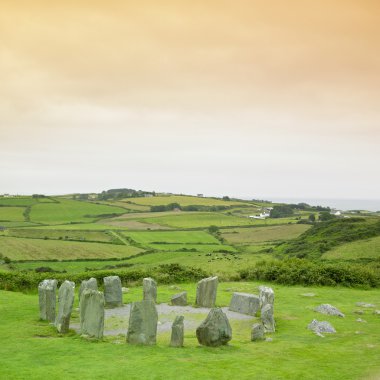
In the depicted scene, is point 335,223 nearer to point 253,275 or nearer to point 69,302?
point 253,275

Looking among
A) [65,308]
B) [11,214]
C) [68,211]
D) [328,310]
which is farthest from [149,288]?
[68,211]

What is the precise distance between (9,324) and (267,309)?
13196 mm

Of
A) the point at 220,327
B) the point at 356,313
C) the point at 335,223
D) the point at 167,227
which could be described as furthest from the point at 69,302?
the point at 167,227

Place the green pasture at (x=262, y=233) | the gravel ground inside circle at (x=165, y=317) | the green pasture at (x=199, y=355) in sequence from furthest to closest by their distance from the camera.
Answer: the green pasture at (x=262, y=233)
the gravel ground inside circle at (x=165, y=317)
the green pasture at (x=199, y=355)

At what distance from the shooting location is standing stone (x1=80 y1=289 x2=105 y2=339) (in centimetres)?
2086

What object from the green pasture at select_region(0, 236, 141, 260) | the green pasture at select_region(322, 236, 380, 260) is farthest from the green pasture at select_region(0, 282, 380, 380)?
the green pasture at select_region(0, 236, 141, 260)

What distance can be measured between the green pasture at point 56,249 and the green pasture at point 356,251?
30.8 metres

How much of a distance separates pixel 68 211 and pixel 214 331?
367 ft

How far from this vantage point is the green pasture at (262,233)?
96.1 m

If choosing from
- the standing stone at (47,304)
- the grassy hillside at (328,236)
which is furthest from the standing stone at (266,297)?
the grassy hillside at (328,236)

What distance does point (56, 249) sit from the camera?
239ft

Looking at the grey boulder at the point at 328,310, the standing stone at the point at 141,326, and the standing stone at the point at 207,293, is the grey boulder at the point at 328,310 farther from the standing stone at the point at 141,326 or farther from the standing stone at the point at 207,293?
the standing stone at the point at 141,326

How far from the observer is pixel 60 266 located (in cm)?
6231

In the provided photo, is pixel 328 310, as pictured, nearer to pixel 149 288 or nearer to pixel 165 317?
pixel 165 317
